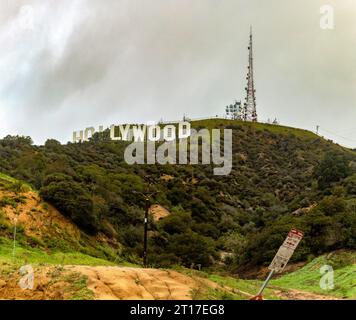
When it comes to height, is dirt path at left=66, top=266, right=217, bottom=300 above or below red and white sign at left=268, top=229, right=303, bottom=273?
below

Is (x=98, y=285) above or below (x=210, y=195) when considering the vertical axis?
below

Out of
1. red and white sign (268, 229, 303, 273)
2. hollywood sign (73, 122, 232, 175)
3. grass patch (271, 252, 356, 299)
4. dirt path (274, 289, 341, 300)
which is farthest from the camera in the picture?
hollywood sign (73, 122, 232, 175)

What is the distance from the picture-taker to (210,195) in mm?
66312

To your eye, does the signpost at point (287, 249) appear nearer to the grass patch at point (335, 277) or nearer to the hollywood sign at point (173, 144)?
the grass patch at point (335, 277)

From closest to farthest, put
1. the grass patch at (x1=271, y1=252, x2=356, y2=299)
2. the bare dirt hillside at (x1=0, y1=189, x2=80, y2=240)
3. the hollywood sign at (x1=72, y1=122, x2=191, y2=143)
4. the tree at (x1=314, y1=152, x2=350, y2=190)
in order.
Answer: the grass patch at (x1=271, y1=252, x2=356, y2=299) → the bare dirt hillside at (x1=0, y1=189, x2=80, y2=240) → the tree at (x1=314, y1=152, x2=350, y2=190) → the hollywood sign at (x1=72, y1=122, x2=191, y2=143)

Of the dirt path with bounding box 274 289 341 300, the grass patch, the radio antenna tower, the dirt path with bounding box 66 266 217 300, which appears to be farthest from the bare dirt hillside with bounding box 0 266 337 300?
the radio antenna tower

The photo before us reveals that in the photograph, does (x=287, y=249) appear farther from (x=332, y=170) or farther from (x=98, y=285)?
(x=332, y=170)

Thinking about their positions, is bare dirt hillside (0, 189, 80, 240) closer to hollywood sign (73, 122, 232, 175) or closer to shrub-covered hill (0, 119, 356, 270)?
shrub-covered hill (0, 119, 356, 270)

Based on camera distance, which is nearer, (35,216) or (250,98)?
(35,216)

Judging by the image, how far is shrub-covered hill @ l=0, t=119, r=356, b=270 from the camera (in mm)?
39500

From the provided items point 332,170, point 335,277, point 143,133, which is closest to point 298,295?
point 335,277

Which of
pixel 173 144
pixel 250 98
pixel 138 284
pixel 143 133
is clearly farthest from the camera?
pixel 250 98

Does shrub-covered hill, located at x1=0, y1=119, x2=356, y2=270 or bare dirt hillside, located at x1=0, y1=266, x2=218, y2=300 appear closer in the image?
bare dirt hillside, located at x1=0, y1=266, x2=218, y2=300
